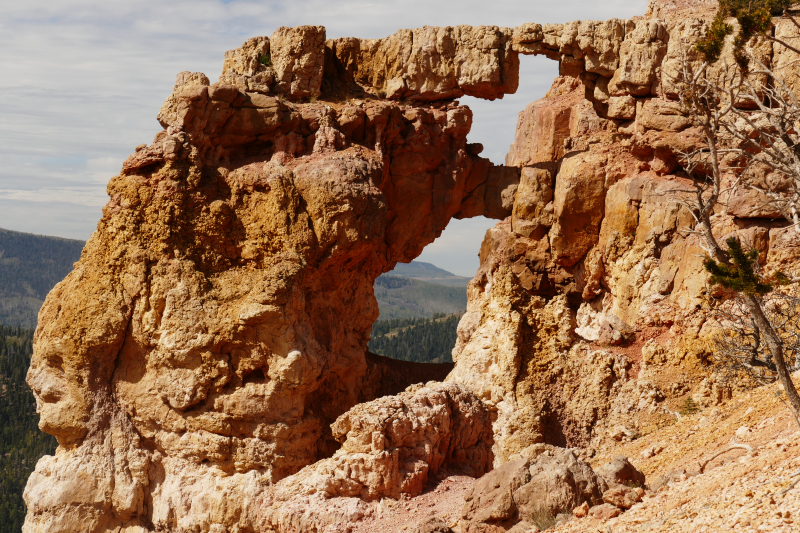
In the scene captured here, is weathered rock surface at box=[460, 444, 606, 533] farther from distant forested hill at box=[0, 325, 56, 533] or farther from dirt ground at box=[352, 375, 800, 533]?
distant forested hill at box=[0, 325, 56, 533]

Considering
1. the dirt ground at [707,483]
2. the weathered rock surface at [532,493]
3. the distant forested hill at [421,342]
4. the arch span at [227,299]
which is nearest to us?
the dirt ground at [707,483]

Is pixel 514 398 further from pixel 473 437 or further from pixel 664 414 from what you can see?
pixel 473 437

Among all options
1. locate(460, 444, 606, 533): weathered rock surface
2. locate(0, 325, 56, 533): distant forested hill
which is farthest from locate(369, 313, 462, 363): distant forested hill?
locate(460, 444, 606, 533): weathered rock surface

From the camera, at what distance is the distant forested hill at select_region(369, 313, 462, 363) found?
12468cm

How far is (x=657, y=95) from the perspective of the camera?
2120 cm

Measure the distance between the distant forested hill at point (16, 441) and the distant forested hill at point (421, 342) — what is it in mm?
45107

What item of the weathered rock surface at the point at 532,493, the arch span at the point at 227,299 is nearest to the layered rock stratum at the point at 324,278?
the arch span at the point at 227,299

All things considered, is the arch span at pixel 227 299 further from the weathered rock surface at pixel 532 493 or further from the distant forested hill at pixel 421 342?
the distant forested hill at pixel 421 342

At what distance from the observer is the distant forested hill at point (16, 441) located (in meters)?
67.6

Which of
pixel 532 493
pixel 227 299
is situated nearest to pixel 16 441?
pixel 227 299

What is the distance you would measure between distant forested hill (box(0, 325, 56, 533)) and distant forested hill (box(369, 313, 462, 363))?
148 ft

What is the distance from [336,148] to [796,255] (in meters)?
10.4

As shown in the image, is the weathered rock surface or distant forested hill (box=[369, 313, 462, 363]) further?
distant forested hill (box=[369, 313, 462, 363])

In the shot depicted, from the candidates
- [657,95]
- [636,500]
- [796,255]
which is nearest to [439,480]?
[636,500]
